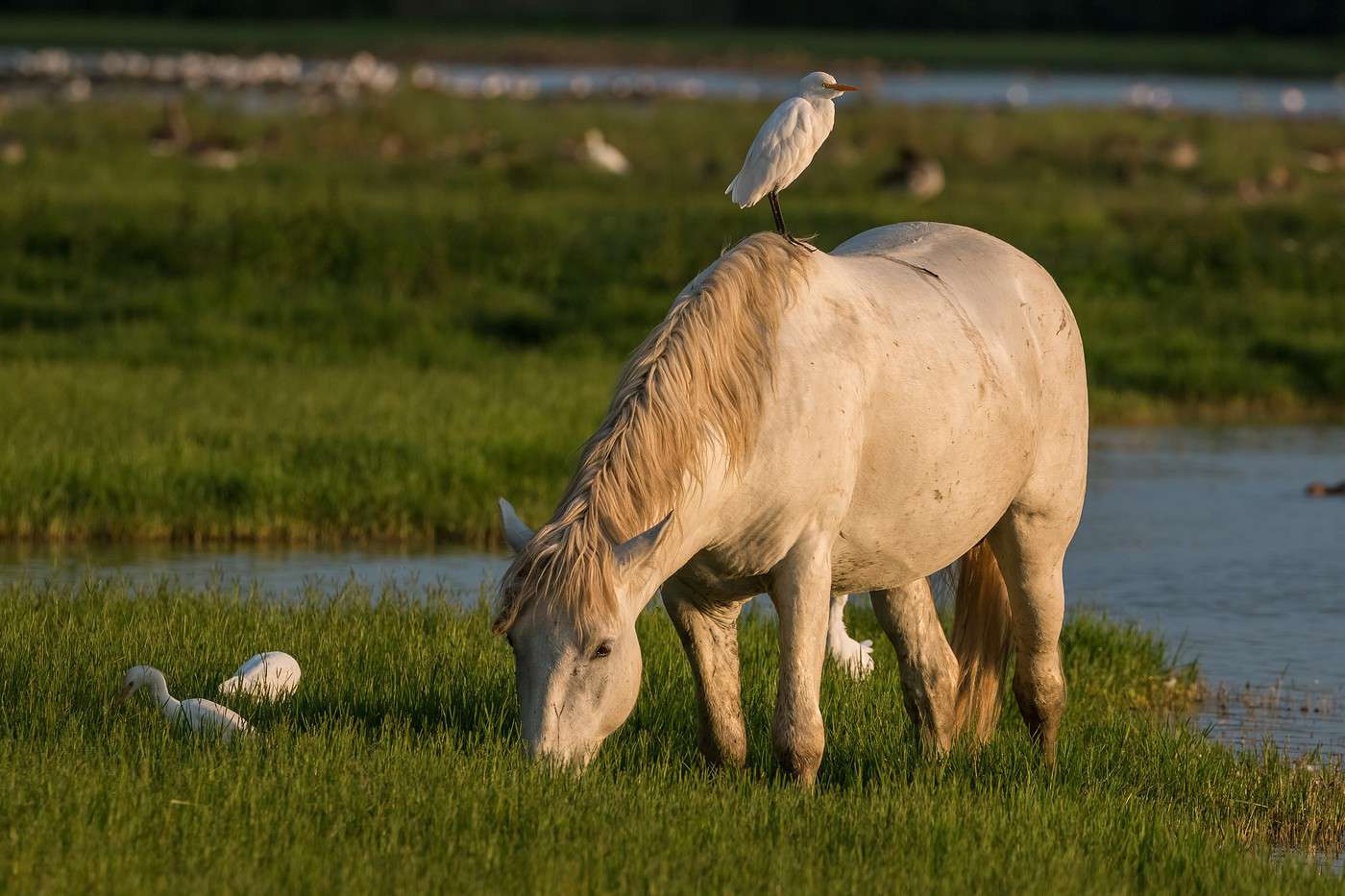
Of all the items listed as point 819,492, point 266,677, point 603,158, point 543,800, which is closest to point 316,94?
point 603,158

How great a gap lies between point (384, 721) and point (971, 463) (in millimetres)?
1896

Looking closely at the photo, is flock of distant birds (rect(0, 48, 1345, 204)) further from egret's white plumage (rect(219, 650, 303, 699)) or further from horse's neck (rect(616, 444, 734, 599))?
horse's neck (rect(616, 444, 734, 599))

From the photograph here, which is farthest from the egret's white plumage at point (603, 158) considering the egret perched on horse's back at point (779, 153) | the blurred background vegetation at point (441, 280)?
the egret perched on horse's back at point (779, 153)

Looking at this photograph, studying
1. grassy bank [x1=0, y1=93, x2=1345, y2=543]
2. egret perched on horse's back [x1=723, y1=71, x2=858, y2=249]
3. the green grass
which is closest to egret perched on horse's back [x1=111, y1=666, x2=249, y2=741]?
egret perched on horse's back [x1=723, y1=71, x2=858, y2=249]

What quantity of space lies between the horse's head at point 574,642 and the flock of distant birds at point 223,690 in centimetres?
125

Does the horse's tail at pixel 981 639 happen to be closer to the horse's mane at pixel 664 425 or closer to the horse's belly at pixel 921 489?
the horse's belly at pixel 921 489

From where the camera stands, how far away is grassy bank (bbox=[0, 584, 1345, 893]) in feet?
16.0

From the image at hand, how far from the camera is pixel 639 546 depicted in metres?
5.01

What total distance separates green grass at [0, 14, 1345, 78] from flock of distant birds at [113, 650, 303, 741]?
229ft

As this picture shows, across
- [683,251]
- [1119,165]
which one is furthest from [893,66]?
[683,251]

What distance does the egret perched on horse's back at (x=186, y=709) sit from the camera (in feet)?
19.5

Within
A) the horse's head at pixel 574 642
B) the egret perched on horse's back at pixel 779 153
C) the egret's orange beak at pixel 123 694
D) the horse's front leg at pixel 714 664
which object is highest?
the egret perched on horse's back at pixel 779 153

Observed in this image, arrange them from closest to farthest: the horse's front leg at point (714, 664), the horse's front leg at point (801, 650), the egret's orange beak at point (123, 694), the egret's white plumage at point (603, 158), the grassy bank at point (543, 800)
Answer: the grassy bank at point (543, 800)
the horse's front leg at point (801, 650)
the horse's front leg at point (714, 664)
the egret's orange beak at point (123, 694)
the egret's white plumage at point (603, 158)

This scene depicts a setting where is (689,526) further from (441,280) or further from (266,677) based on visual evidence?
(441,280)
